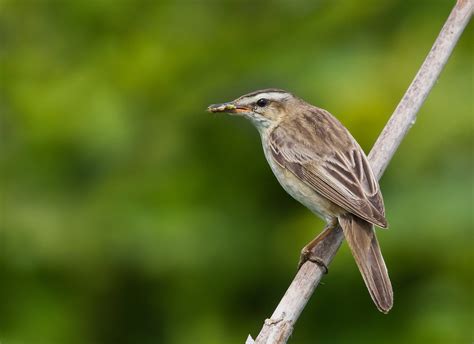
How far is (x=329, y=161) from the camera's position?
237 inches

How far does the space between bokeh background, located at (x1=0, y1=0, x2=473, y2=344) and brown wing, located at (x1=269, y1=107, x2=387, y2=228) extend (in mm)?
729

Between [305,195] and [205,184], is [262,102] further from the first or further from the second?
[205,184]

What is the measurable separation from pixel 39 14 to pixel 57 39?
18.3 inches

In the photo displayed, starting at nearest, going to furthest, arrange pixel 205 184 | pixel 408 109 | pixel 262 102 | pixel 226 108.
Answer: pixel 408 109 → pixel 226 108 → pixel 262 102 → pixel 205 184

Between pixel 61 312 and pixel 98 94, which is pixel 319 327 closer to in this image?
pixel 61 312

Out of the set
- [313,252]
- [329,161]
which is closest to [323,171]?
[329,161]

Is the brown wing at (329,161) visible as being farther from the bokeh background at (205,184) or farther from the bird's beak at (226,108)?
the bokeh background at (205,184)

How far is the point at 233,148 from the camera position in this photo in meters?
7.25

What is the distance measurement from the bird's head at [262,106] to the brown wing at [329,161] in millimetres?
109

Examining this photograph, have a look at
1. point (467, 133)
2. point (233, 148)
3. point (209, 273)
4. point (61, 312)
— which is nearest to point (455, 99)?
point (467, 133)

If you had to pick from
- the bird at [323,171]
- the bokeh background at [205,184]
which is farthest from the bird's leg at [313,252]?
the bokeh background at [205,184]

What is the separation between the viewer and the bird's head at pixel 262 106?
6295 mm

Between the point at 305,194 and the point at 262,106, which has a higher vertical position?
the point at 262,106

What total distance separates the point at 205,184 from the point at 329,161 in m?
1.38
